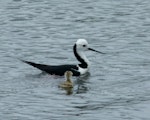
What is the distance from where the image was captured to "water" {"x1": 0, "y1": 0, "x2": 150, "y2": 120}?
18172 millimetres

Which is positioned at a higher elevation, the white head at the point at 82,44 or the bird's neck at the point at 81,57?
the white head at the point at 82,44

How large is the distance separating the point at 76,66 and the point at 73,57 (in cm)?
202

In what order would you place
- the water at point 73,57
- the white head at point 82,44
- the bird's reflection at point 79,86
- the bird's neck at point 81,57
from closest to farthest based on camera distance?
the water at point 73,57, the bird's reflection at point 79,86, the bird's neck at point 81,57, the white head at point 82,44

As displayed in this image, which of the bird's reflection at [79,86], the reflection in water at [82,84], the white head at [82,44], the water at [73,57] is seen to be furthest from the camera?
the white head at [82,44]

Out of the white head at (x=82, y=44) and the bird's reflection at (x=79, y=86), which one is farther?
the white head at (x=82, y=44)

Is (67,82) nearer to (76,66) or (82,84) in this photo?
(82,84)

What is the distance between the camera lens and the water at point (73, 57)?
1817 cm

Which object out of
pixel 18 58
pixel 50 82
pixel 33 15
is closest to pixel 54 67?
pixel 50 82

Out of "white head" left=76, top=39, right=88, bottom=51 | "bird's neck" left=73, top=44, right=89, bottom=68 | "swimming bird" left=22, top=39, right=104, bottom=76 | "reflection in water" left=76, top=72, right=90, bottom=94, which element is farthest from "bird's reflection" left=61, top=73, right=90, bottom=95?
"white head" left=76, top=39, right=88, bottom=51

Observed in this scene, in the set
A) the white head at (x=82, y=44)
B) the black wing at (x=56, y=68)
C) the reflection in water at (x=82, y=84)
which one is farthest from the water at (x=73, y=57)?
the white head at (x=82, y=44)

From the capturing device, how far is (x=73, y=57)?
24203 mm

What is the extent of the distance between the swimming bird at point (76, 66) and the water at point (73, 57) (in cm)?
19

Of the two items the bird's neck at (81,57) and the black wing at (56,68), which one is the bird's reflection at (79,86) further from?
the bird's neck at (81,57)

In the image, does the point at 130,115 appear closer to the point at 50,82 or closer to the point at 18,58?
the point at 50,82
